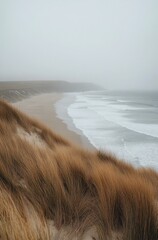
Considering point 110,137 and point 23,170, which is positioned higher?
point 23,170

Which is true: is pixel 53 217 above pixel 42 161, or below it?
below

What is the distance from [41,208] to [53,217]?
99mm

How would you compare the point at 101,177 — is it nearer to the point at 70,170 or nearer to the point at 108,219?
the point at 70,170

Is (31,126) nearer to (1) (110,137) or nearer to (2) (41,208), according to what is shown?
(2) (41,208)

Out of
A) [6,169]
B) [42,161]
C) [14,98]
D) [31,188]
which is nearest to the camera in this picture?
[31,188]

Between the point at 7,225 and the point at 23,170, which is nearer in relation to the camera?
the point at 7,225

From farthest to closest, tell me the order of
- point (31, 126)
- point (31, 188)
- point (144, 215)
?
point (31, 126)
point (31, 188)
point (144, 215)

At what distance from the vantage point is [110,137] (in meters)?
11.0

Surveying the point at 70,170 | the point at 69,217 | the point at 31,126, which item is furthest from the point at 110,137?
the point at 69,217

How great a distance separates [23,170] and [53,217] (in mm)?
645

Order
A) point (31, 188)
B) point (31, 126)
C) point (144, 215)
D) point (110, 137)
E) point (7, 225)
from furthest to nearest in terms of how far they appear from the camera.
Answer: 1. point (110, 137)
2. point (31, 126)
3. point (31, 188)
4. point (144, 215)
5. point (7, 225)

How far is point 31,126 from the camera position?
5711mm

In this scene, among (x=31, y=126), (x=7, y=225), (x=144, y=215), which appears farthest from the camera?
(x=31, y=126)

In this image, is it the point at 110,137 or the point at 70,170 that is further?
the point at 110,137
